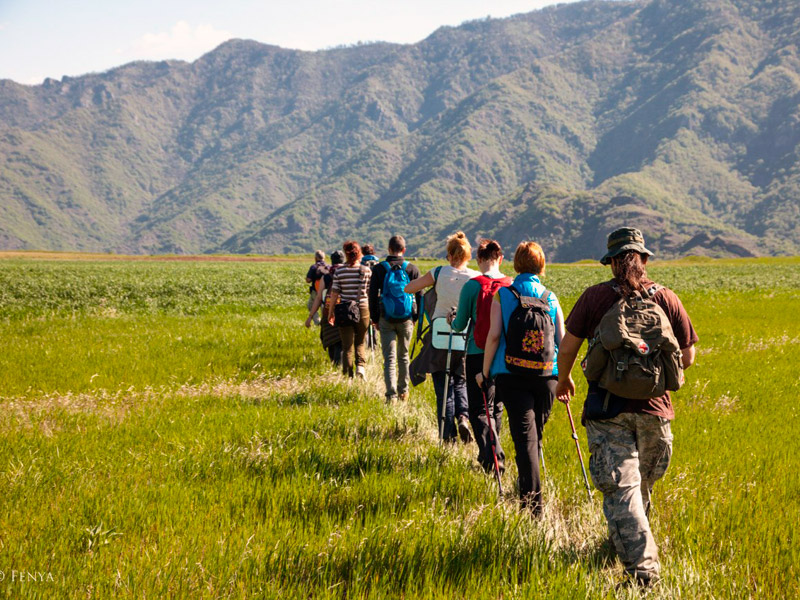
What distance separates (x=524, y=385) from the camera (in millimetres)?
5742

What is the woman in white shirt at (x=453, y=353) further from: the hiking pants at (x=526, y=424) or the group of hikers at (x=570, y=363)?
the hiking pants at (x=526, y=424)

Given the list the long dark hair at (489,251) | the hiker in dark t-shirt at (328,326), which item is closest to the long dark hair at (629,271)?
the long dark hair at (489,251)

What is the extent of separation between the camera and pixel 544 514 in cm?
548

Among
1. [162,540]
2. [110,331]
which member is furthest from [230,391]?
[110,331]

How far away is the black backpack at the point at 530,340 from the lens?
5.60m

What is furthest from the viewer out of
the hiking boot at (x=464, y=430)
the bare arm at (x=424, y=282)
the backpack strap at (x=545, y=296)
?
the bare arm at (x=424, y=282)

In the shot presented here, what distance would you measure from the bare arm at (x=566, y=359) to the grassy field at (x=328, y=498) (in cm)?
113

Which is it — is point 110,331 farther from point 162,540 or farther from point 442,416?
point 162,540

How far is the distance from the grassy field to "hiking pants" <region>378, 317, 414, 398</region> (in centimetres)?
34

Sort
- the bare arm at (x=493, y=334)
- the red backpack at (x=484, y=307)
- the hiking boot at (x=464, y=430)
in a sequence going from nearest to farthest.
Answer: the bare arm at (x=493, y=334) → the red backpack at (x=484, y=307) → the hiking boot at (x=464, y=430)

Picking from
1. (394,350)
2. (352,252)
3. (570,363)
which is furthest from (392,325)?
(570,363)

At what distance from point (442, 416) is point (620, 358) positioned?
12.2 feet

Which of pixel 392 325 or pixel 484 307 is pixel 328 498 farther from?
pixel 392 325

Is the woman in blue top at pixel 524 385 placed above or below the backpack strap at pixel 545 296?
below
